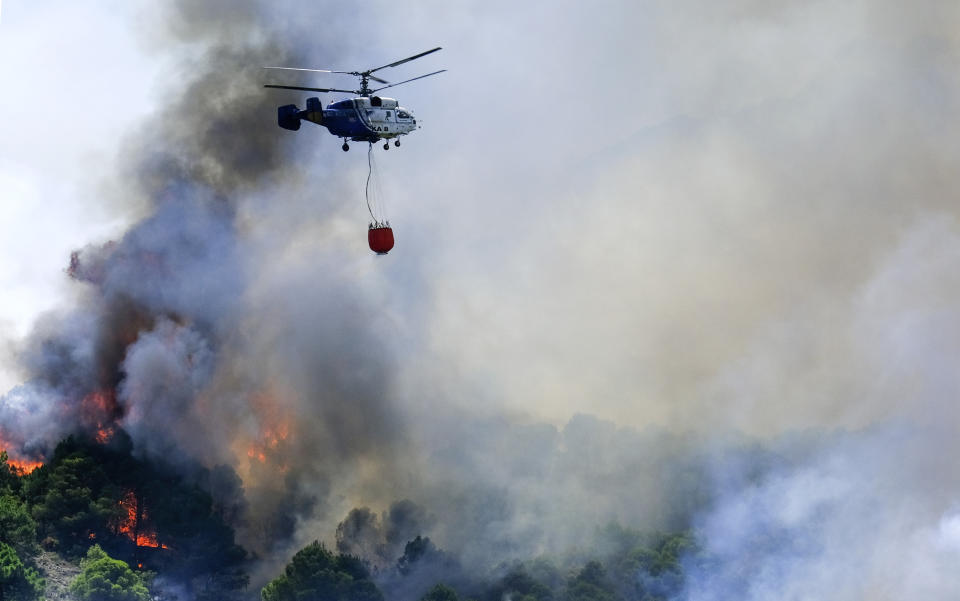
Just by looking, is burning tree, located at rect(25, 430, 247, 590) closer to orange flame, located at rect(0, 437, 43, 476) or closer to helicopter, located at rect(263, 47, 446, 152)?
orange flame, located at rect(0, 437, 43, 476)

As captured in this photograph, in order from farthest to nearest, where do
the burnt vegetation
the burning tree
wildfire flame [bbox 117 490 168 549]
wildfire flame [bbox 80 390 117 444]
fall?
wildfire flame [bbox 80 390 117 444], wildfire flame [bbox 117 490 168 549], the burning tree, the burnt vegetation

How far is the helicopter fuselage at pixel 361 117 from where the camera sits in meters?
100

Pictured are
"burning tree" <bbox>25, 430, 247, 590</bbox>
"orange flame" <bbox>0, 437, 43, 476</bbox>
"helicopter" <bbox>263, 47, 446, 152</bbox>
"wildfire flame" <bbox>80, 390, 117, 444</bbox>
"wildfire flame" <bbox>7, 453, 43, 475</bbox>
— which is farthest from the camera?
"wildfire flame" <bbox>7, 453, 43, 475</bbox>

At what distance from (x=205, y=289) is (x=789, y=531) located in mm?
51781

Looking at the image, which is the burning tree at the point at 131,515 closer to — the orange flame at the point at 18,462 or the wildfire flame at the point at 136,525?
the wildfire flame at the point at 136,525

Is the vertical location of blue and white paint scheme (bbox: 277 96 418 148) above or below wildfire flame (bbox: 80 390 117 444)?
below

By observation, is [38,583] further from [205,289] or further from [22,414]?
[205,289]

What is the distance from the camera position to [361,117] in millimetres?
100500

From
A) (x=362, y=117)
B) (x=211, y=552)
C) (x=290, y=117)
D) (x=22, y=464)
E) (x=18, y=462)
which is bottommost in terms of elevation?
(x=211, y=552)

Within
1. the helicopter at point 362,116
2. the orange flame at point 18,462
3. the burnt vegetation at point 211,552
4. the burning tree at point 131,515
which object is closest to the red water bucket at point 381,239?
the helicopter at point 362,116

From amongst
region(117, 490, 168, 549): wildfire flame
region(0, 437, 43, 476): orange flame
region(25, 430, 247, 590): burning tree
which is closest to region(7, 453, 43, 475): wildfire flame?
region(0, 437, 43, 476): orange flame

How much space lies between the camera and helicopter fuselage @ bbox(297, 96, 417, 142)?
100 meters

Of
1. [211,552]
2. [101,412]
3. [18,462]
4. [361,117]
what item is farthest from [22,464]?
[361,117]

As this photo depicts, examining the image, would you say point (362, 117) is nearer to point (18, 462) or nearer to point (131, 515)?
point (131, 515)
